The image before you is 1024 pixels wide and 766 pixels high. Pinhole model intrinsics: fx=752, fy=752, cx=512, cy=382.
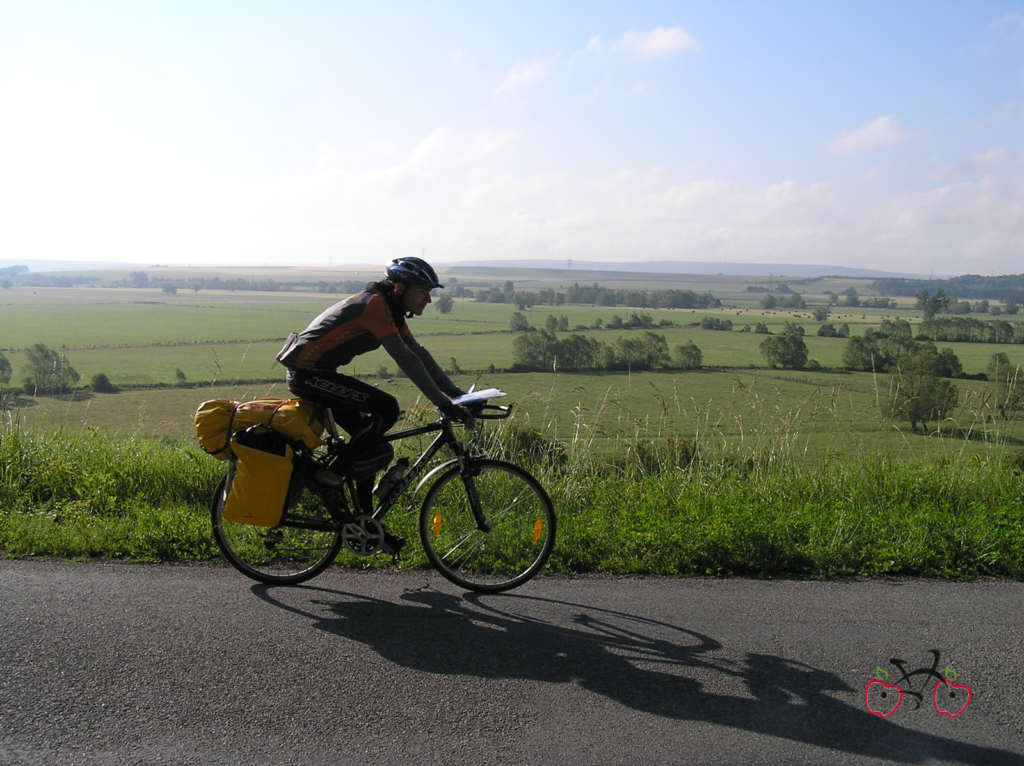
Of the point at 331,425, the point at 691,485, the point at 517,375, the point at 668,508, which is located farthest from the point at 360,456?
the point at 517,375

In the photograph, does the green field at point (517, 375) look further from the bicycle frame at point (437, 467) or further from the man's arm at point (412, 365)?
the man's arm at point (412, 365)

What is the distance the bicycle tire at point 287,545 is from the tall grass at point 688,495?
35 cm

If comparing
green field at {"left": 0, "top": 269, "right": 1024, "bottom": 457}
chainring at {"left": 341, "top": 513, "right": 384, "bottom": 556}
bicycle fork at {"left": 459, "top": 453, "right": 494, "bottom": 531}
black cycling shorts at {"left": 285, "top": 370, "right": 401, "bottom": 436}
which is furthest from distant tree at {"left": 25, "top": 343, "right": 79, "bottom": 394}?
bicycle fork at {"left": 459, "top": 453, "right": 494, "bottom": 531}

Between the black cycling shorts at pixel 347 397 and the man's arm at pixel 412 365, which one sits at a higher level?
the man's arm at pixel 412 365

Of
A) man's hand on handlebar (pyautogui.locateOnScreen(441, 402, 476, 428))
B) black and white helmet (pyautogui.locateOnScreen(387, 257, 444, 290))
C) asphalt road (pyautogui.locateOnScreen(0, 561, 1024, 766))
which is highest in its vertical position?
black and white helmet (pyautogui.locateOnScreen(387, 257, 444, 290))

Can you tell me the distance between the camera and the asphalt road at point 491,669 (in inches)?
120

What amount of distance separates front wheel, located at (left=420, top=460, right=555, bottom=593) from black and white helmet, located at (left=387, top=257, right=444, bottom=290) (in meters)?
1.24

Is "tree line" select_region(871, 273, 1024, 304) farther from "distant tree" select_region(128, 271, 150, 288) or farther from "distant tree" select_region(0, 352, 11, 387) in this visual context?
"distant tree" select_region(128, 271, 150, 288)

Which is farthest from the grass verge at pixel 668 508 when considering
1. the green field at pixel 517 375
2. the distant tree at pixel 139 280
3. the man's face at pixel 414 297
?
the distant tree at pixel 139 280

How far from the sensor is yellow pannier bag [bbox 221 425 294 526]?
4699 mm

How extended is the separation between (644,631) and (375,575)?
1.84m

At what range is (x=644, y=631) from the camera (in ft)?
13.6

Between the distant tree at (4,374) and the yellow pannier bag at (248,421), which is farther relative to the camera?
the distant tree at (4,374)

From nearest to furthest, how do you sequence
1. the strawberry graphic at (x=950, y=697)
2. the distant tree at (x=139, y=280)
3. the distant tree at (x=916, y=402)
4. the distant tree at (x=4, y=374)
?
the strawberry graphic at (x=950, y=697) → the distant tree at (x=916, y=402) → the distant tree at (x=4, y=374) → the distant tree at (x=139, y=280)
